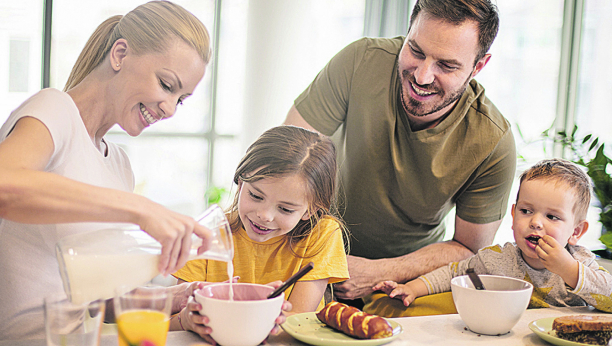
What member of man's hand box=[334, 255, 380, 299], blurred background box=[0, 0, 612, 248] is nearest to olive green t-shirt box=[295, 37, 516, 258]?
man's hand box=[334, 255, 380, 299]

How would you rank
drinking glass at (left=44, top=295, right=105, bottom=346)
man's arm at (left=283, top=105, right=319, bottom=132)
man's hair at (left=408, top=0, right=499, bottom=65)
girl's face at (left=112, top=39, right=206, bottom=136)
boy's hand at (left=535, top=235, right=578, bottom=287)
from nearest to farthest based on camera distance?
drinking glass at (left=44, top=295, right=105, bottom=346)
girl's face at (left=112, top=39, right=206, bottom=136)
boy's hand at (left=535, top=235, right=578, bottom=287)
man's hair at (left=408, top=0, right=499, bottom=65)
man's arm at (left=283, top=105, right=319, bottom=132)

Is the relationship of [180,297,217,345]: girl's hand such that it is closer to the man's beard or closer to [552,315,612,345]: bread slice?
[552,315,612,345]: bread slice

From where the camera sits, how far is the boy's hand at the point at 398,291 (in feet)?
4.53

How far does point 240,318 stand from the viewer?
31.7 inches

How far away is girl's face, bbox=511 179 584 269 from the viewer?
4.36 ft

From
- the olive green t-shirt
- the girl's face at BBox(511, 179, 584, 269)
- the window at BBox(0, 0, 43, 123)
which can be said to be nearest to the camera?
the girl's face at BBox(511, 179, 584, 269)

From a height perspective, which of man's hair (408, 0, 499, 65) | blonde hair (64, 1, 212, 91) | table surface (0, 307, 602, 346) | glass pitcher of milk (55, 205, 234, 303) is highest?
man's hair (408, 0, 499, 65)

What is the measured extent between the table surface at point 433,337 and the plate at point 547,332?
0.02m

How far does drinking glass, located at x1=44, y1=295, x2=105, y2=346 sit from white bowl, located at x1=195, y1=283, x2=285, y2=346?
176mm

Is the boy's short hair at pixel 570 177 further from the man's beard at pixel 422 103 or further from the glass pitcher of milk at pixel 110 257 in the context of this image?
the glass pitcher of milk at pixel 110 257

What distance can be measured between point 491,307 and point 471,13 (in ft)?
2.94

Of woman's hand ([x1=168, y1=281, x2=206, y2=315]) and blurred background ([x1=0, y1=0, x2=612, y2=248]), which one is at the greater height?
blurred background ([x1=0, y1=0, x2=612, y2=248])

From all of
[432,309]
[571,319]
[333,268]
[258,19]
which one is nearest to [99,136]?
[333,268]

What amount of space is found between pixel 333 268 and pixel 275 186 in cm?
27
